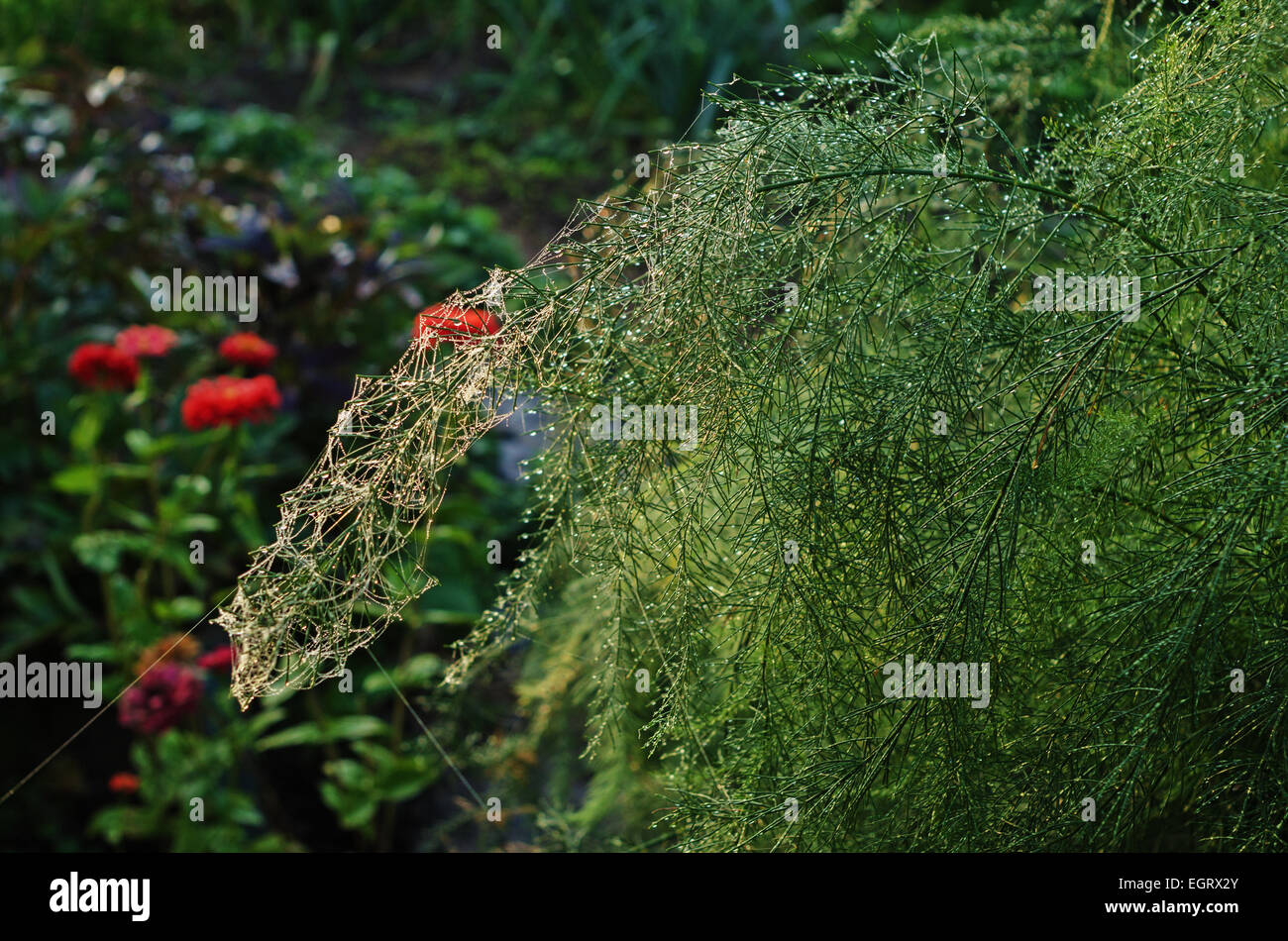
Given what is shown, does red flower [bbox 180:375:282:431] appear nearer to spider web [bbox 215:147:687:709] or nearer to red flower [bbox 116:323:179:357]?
red flower [bbox 116:323:179:357]

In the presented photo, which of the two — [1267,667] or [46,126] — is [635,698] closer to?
[1267,667]

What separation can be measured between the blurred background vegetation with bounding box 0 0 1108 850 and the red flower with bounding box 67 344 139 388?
11 cm

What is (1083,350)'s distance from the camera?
103 centimetres

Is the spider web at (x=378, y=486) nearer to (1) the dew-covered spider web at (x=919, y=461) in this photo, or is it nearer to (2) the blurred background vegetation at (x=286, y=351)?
(1) the dew-covered spider web at (x=919, y=461)

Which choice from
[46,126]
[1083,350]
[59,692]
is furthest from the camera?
[46,126]

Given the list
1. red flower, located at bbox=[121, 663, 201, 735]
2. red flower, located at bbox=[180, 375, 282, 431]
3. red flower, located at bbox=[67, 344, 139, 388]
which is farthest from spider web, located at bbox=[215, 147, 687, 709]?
red flower, located at bbox=[67, 344, 139, 388]

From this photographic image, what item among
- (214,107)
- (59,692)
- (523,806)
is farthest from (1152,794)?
(214,107)

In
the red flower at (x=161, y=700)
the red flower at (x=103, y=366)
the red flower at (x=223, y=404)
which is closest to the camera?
the red flower at (x=161, y=700)

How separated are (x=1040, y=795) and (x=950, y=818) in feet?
0.28

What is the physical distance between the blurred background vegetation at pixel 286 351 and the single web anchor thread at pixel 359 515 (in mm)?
→ 462

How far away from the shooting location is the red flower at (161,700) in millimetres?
1956

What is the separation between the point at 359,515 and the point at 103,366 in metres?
1.59

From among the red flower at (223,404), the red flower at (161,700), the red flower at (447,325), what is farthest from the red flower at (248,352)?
the red flower at (447,325)

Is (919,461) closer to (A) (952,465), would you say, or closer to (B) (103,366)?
(A) (952,465)
